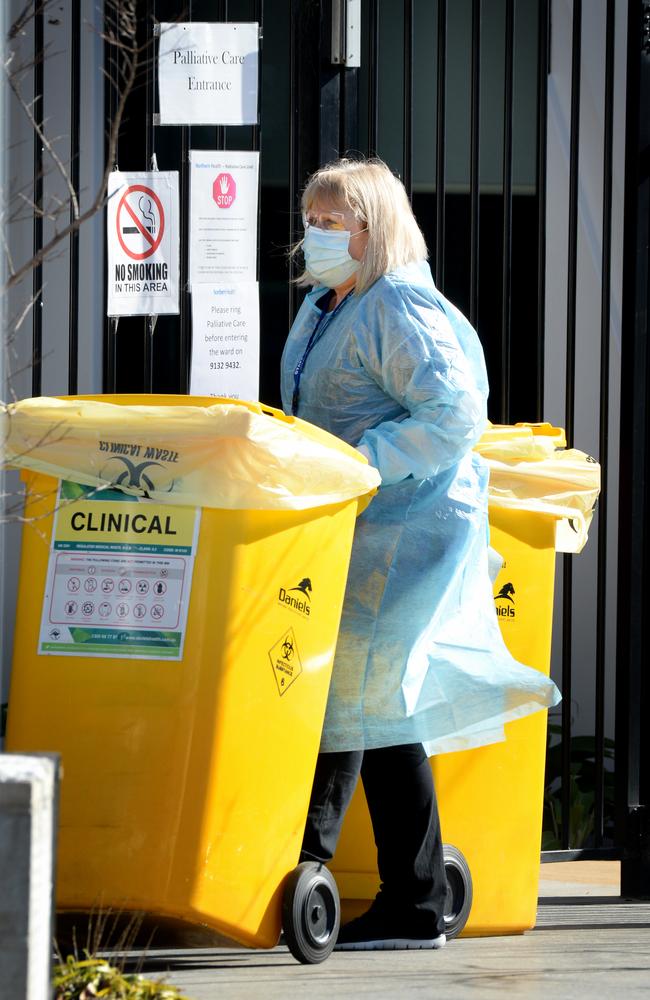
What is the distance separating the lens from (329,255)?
9.55 ft

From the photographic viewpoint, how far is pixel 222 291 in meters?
3.61

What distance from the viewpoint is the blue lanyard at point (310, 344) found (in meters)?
3.00

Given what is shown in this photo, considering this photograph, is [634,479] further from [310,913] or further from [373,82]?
[310,913]

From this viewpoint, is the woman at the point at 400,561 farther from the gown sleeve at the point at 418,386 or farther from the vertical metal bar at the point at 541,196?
the vertical metal bar at the point at 541,196

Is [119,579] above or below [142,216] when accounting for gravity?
below

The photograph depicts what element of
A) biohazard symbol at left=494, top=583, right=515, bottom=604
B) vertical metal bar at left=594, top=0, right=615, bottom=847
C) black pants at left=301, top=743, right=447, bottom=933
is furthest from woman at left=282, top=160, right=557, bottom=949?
vertical metal bar at left=594, top=0, right=615, bottom=847

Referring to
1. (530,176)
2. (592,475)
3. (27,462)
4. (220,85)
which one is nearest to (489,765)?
(592,475)

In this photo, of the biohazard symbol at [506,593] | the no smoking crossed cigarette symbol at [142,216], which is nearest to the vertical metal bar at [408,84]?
the no smoking crossed cigarette symbol at [142,216]

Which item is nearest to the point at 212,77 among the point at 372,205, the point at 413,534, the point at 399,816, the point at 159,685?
the point at 372,205

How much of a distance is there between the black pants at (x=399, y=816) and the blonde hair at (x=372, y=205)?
0.97 metres

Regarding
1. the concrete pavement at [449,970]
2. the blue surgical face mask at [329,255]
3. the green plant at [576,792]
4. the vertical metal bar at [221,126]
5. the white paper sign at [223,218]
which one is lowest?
the green plant at [576,792]

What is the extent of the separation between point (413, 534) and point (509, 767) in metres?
0.66

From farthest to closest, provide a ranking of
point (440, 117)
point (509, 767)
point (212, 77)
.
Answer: point (440, 117) → point (212, 77) → point (509, 767)

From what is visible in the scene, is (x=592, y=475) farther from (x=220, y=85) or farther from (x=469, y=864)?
(x=220, y=85)
